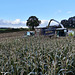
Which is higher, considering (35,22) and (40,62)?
(35,22)

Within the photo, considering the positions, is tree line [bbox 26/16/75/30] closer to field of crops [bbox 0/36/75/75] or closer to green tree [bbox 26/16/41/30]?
green tree [bbox 26/16/41/30]

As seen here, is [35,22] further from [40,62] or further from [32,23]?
[40,62]

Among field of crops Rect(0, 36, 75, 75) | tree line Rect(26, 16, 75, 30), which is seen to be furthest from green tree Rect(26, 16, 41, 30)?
field of crops Rect(0, 36, 75, 75)

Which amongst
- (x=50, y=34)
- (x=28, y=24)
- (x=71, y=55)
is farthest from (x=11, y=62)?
(x=28, y=24)

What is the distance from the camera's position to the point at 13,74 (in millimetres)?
2646

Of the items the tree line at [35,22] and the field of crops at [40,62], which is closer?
the field of crops at [40,62]

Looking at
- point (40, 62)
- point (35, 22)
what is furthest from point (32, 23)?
point (40, 62)

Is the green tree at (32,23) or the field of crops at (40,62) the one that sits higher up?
the green tree at (32,23)

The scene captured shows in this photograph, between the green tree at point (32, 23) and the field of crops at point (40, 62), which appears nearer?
the field of crops at point (40, 62)

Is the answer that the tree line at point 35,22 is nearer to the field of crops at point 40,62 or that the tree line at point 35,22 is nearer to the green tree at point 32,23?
the green tree at point 32,23

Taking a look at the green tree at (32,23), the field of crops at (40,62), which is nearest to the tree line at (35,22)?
the green tree at (32,23)

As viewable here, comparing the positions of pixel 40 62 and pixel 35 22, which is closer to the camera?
pixel 40 62

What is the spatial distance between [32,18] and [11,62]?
50180mm

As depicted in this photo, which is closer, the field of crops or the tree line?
the field of crops
